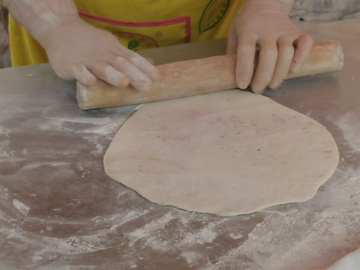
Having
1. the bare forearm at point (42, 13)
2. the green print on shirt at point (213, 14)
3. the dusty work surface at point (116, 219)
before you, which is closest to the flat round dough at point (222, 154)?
the dusty work surface at point (116, 219)

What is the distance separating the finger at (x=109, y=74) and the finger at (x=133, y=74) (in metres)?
0.02

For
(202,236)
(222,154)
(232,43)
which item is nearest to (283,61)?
(232,43)

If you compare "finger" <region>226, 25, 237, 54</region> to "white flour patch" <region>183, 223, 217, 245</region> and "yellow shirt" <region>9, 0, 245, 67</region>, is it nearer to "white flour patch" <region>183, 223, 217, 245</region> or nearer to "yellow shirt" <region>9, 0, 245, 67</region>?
"yellow shirt" <region>9, 0, 245, 67</region>

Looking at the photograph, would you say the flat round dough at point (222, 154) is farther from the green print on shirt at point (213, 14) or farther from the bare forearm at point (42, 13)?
the green print on shirt at point (213, 14)

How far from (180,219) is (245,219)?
0.42 ft

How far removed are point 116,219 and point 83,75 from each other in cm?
41

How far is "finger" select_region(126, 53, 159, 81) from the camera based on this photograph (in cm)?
107

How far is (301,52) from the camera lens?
1.14 m

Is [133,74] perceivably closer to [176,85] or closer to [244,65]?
[176,85]

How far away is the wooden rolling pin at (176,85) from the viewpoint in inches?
41.8

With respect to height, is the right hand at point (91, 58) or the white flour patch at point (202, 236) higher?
the right hand at point (91, 58)

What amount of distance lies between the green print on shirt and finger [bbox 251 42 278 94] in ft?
1.41

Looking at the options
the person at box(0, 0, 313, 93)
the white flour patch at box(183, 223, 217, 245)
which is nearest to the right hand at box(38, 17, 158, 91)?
the person at box(0, 0, 313, 93)

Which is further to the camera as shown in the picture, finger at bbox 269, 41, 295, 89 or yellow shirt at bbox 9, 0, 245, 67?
yellow shirt at bbox 9, 0, 245, 67
